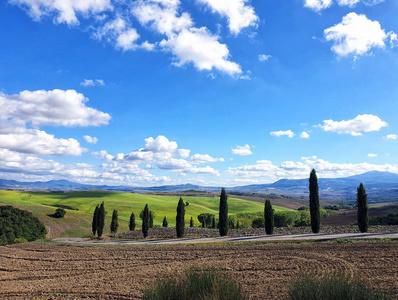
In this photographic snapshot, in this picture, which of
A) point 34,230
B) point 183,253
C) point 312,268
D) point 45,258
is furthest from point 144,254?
point 34,230

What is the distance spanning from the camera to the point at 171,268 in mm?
16656

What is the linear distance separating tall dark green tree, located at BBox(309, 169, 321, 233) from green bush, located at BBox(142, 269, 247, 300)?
3366cm

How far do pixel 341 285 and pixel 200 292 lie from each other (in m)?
3.44

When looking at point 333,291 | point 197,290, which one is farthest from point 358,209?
point 197,290

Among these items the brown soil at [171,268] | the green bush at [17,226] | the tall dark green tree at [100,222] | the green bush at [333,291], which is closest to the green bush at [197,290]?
the green bush at [333,291]

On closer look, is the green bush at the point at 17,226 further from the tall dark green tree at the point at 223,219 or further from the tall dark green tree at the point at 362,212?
the tall dark green tree at the point at 362,212

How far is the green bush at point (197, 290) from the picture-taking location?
7039 mm

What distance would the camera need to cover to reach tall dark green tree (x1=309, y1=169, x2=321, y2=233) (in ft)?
123

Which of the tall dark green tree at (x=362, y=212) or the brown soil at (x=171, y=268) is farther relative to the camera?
the tall dark green tree at (x=362, y=212)

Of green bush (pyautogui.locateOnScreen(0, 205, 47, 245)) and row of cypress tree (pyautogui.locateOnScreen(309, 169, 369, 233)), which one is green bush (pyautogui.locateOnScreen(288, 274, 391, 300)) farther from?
green bush (pyautogui.locateOnScreen(0, 205, 47, 245))

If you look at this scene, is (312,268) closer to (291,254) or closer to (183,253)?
(291,254)

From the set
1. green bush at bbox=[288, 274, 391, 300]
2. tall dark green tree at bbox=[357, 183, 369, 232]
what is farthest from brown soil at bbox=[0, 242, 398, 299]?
tall dark green tree at bbox=[357, 183, 369, 232]

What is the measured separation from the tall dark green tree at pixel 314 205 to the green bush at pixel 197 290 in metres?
33.7

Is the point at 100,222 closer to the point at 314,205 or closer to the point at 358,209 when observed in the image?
the point at 314,205
